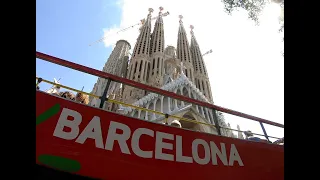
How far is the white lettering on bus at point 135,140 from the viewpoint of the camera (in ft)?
9.98

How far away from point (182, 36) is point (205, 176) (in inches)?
2248

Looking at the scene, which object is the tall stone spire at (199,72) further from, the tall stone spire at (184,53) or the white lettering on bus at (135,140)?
the white lettering on bus at (135,140)

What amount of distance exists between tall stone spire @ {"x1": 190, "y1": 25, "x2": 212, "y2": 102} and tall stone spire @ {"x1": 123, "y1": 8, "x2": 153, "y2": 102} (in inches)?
426

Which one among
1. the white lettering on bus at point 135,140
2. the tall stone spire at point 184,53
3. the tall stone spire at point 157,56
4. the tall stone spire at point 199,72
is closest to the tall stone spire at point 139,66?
the tall stone spire at point 157,56

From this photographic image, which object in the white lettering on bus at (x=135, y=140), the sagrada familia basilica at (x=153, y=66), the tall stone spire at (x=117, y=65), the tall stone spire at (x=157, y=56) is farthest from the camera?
the tall stone spire at (x=117, y=65)

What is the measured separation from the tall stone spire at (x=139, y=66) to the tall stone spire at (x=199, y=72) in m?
10.8

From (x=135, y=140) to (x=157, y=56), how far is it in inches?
1839

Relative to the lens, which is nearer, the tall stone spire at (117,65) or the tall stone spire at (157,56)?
the tall stone spire at (157,56)

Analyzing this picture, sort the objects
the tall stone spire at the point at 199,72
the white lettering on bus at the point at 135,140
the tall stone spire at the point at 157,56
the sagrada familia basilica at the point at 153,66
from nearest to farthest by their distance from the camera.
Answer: the white lettering on bus at the point at 135,140
the sagrada familia basilica at the point at 153,66
the tall stone spire at the point at 157,56
the tall stone spire at the point at 199,72

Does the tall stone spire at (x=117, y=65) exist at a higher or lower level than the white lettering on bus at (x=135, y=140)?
higher

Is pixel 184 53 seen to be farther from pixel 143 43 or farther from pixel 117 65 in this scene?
pixel 117 65
